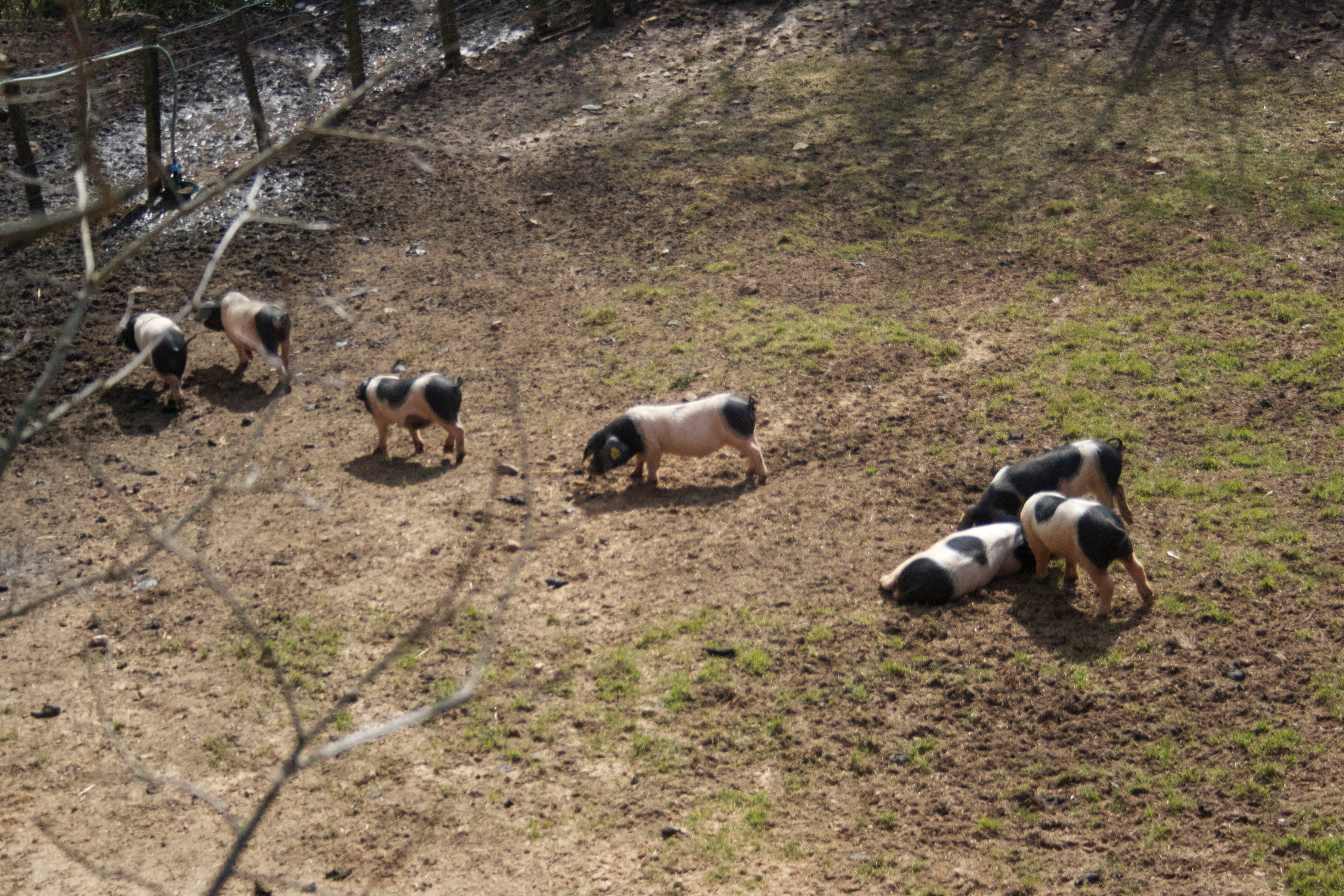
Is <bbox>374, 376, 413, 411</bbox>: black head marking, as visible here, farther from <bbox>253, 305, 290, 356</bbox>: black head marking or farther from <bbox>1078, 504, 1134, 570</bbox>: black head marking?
<bbox>1078, 504, 1134, 570</bbox>: black head marking

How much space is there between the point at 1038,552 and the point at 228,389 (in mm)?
6687

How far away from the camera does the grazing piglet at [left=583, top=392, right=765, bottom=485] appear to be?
7.27 metres

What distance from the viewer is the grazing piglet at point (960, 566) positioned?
5.86 metres

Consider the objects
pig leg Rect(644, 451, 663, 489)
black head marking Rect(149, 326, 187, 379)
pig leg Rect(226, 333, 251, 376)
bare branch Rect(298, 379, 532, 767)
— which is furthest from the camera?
pig leg Rect(226, 333, 251, 376)

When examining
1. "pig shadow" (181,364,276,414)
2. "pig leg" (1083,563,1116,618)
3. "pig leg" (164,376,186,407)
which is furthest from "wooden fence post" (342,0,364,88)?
"pig leg" (1083,563,1116,618)

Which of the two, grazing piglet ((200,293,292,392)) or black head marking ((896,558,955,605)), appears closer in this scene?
black head marking ((896,558,955,605))

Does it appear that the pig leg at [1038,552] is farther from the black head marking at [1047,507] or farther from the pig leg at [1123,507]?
the pig leg at [1123,507]

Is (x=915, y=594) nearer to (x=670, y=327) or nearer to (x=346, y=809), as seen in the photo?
(x=346, y=809)

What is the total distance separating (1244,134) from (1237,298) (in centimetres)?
337

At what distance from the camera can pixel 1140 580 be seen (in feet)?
18.9

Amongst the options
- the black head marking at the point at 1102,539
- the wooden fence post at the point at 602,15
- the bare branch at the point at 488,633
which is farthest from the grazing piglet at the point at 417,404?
the wooden fence post at the point at 602,15

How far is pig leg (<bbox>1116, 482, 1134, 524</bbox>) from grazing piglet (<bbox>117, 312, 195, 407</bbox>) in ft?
22.5

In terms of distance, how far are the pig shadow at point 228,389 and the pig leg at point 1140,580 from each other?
6616 mm

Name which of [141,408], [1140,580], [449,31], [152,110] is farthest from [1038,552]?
[449,31]
